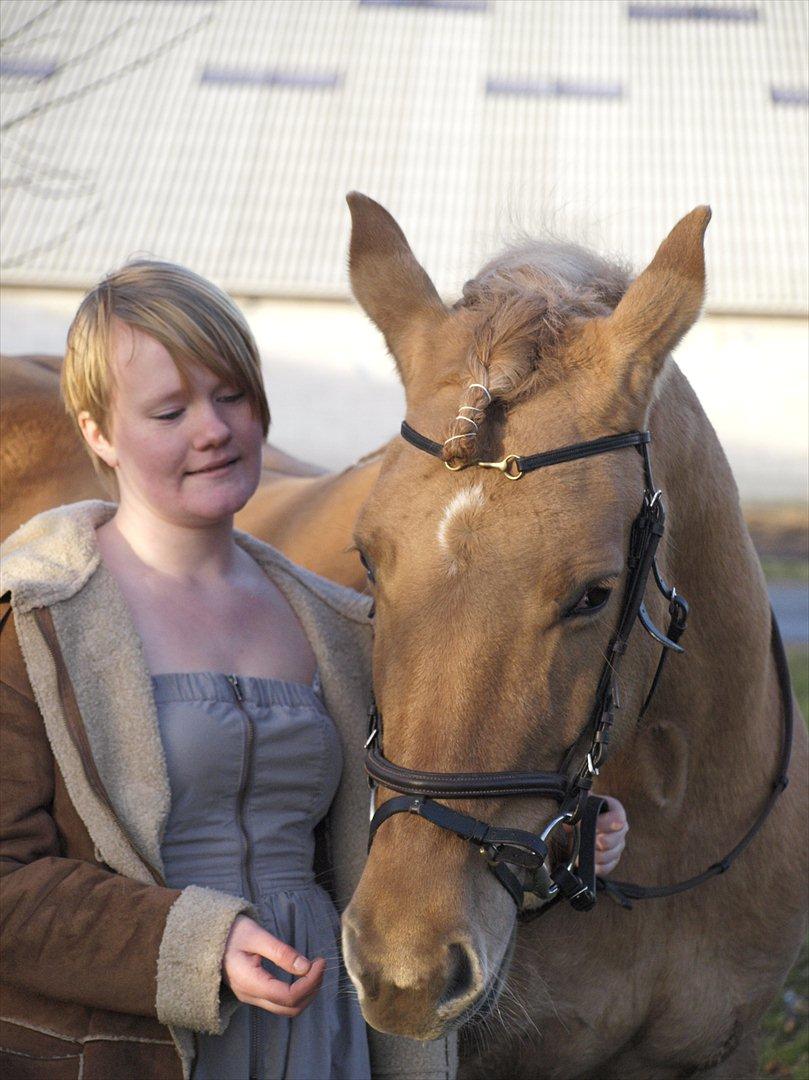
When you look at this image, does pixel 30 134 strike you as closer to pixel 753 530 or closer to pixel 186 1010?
pixel 753 530

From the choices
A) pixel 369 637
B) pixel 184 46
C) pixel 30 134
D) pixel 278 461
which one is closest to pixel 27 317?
pixel 30 134

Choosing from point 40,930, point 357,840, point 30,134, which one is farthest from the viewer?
point 30,134

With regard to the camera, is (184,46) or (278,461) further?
(184,46)

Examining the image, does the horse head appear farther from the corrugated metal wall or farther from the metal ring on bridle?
the corrugated metal wall

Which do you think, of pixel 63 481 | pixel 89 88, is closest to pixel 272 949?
pixel 63 481

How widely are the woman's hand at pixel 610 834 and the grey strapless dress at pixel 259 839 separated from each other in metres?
0.58

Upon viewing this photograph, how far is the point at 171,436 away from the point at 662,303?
1.03 metres

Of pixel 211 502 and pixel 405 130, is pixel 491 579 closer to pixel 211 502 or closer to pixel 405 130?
pixel 211 502

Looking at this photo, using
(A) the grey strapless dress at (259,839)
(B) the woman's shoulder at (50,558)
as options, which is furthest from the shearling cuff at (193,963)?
(B) the woman's shoulder at (50,558)

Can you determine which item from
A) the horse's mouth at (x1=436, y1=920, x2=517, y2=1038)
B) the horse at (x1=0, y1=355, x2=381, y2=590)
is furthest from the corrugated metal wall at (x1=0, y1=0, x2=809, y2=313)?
the horse's mouth at (x1=436, y1=920, x2=517, y2=1038)

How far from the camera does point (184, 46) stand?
64.7 ft

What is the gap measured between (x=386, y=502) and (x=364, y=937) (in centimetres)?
75

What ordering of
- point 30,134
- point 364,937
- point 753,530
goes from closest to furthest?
point 364,937, point 753,530, point 30,134

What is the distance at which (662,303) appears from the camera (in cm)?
218
